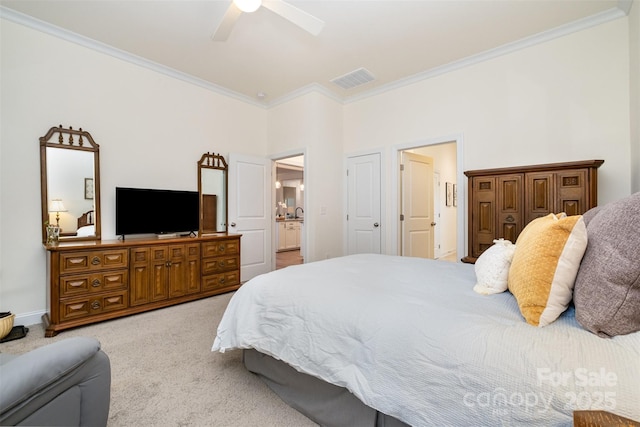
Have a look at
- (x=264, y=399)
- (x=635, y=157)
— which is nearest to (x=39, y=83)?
(x=264, y=399)

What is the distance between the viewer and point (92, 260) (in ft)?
9.18

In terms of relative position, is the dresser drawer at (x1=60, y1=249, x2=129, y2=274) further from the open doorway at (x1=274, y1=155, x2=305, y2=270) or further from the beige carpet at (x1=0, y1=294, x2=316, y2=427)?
the open doorway at (x1=274, y1=155, x2=305, y2=270)

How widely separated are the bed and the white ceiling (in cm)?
242

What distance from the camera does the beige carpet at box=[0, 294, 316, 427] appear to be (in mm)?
1551

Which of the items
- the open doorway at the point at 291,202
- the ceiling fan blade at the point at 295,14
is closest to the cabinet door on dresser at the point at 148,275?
the ceiling fan blade at the point at 295,14

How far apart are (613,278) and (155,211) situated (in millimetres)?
4006

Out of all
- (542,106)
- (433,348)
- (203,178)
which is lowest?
(433,348)

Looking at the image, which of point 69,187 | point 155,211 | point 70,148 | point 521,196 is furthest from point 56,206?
point 521,196

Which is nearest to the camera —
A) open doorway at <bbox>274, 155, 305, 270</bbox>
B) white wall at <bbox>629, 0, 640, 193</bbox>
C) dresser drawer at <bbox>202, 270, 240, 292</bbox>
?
white wall at <bbox>629, 0, 640, 193</bbox>

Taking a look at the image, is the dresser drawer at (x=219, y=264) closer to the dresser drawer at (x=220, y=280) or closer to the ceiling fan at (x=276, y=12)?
the dresser drawer at (x=220, y=280)

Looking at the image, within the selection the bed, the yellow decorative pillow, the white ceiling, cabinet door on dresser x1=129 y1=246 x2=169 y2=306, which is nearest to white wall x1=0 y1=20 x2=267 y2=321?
the white ceiling

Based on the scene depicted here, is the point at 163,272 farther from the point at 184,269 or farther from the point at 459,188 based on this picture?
the point at 459,188

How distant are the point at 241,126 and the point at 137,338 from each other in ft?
11.0

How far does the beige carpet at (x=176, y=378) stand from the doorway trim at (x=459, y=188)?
268cm
